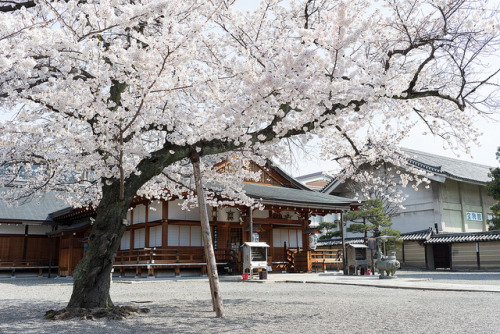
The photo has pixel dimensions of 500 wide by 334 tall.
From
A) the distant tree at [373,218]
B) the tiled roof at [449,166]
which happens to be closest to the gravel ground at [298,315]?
the distant tree at [373,218]

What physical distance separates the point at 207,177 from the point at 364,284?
6.01 meters

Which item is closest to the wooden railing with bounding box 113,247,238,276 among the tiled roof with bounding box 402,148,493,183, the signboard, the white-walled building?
the white-walled building

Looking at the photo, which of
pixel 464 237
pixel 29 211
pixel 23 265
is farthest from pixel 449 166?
pixel 23 265

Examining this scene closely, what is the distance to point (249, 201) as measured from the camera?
1452cm

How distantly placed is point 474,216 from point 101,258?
28.4m

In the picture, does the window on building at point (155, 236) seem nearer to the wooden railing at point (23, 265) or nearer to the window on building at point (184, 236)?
the window on building at point (184, 236)

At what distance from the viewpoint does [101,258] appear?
7.39 meters

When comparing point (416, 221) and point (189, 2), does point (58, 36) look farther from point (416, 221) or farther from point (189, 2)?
point (416, 221)

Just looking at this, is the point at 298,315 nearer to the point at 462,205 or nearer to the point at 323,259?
the point at 323,259

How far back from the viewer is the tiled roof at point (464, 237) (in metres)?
22.3

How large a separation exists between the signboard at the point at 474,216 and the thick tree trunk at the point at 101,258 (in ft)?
89.1

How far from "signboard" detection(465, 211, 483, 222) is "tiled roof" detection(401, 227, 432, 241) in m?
4.84

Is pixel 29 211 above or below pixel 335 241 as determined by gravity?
above

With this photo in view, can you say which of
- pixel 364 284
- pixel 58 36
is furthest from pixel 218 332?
pixel 364 284
